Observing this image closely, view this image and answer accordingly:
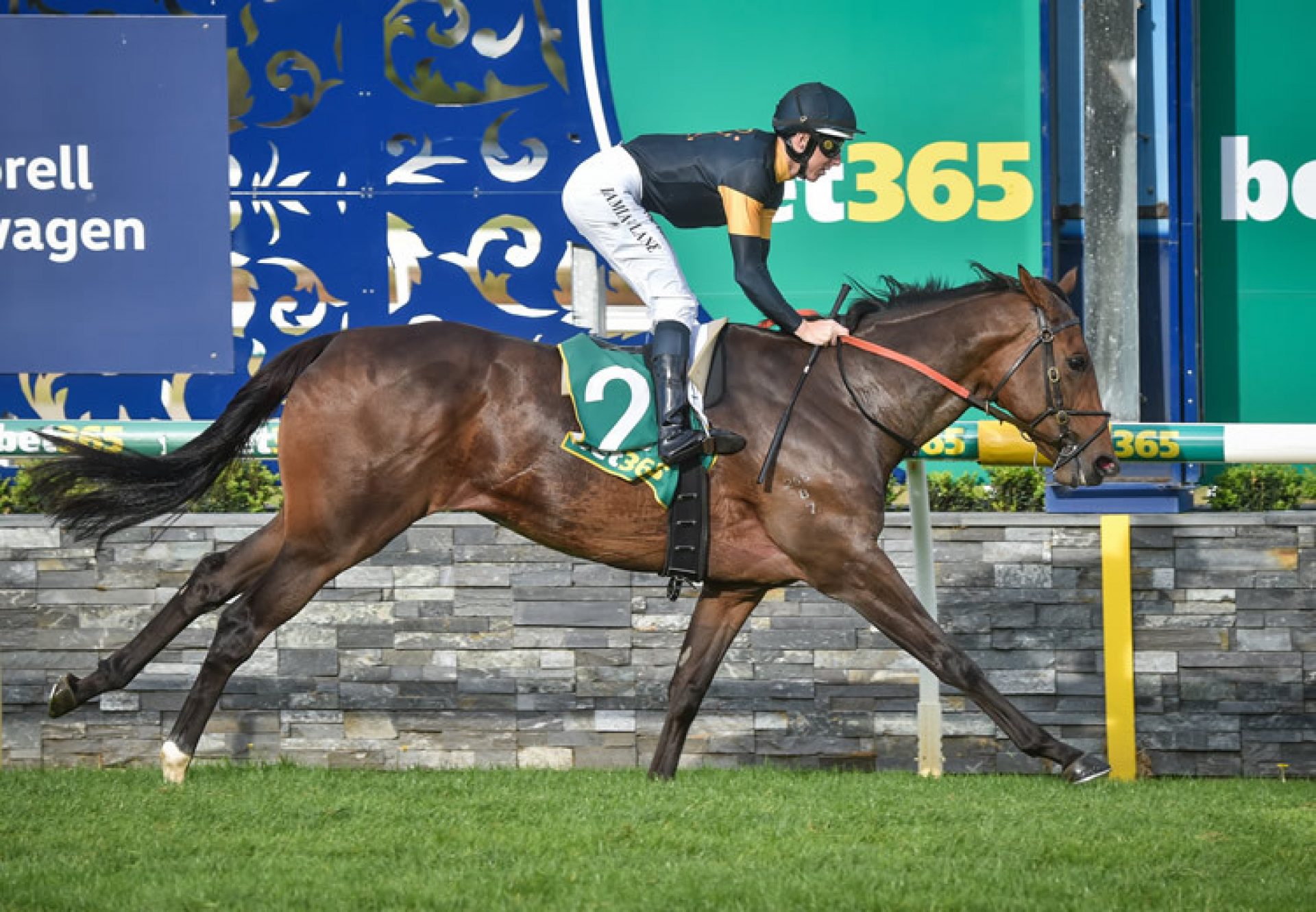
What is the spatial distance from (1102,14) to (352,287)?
3.48 metres

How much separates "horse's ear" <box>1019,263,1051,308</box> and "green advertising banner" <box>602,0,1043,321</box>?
236 centimetres

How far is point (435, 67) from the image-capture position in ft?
26.3

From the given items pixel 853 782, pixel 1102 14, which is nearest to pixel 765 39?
pixel 1102 14

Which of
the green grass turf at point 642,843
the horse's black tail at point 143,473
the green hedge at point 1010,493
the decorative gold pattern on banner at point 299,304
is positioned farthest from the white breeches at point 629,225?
the decorative gold pattern on banner at point 299,304

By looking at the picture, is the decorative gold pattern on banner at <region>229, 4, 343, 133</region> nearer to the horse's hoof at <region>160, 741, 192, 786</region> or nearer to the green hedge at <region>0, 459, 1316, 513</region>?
the green hedge at <region>0, 459, 1316, 513</region>

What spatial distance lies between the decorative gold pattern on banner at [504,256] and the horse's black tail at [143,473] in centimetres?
238

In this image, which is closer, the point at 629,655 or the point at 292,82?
the point at 629,655

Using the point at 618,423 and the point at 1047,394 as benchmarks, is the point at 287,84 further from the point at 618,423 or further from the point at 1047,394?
the point at 1047,394

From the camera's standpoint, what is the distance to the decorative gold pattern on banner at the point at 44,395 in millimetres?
8008

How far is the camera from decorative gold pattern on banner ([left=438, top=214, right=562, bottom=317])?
26.3 feet

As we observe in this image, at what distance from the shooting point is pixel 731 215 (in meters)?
5.46

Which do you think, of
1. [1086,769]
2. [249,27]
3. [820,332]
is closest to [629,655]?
[820,332]

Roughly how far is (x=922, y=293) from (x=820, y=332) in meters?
0.43

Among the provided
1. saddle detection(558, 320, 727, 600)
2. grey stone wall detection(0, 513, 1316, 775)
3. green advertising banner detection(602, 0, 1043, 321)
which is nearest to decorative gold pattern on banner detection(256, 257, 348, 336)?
green advertising banner detection(602, 0, 1043, 321)
